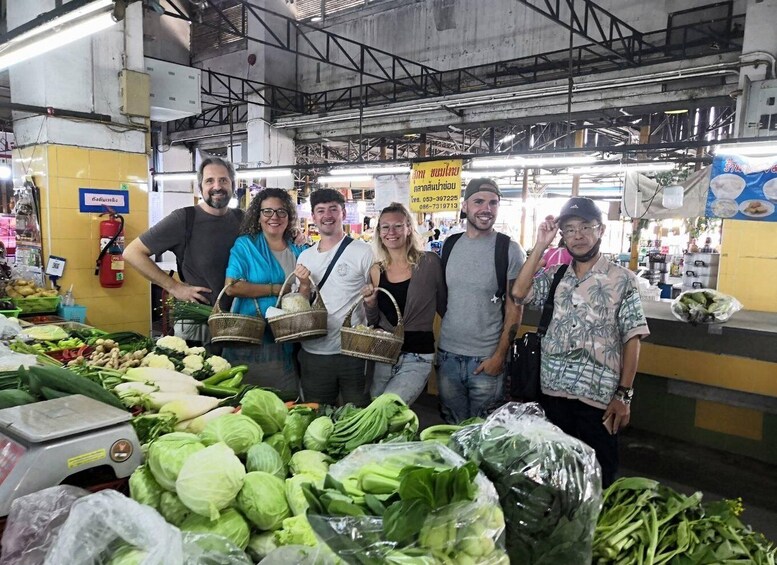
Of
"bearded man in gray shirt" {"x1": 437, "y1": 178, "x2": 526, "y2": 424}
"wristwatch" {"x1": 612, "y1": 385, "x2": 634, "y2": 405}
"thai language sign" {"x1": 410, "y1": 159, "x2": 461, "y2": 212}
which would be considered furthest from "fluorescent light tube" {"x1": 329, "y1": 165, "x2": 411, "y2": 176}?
"wristwatch" {"x1": 612, "y1": 385, "x2": 634, "y2": 405}

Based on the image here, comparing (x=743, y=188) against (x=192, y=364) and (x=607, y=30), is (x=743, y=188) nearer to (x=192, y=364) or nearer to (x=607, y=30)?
(x=607, y=30)

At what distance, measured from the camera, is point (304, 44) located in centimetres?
1310

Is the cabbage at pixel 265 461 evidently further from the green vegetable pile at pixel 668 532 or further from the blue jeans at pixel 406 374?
the blue jeans at pixel 406 374

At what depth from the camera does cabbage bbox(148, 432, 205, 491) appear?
132 cm

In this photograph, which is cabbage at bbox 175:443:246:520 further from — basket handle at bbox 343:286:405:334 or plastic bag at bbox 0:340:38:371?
basket handle at bbox 343:286:405:334

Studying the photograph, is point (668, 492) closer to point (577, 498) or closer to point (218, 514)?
point (577, 498)

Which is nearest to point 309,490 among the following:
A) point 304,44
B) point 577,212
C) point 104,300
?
point 577,212

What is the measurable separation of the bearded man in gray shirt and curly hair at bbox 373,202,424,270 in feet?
0.66

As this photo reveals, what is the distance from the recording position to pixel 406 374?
119 inches

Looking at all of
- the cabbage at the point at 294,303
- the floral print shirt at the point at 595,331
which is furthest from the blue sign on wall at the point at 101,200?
the floral print shirt at the point at 595,331

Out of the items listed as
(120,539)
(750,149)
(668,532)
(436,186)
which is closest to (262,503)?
(120,539)

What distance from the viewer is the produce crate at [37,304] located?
469cm

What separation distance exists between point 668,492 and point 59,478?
6.05 feet

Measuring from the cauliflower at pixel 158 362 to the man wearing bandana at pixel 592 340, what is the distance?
6.40 feet
